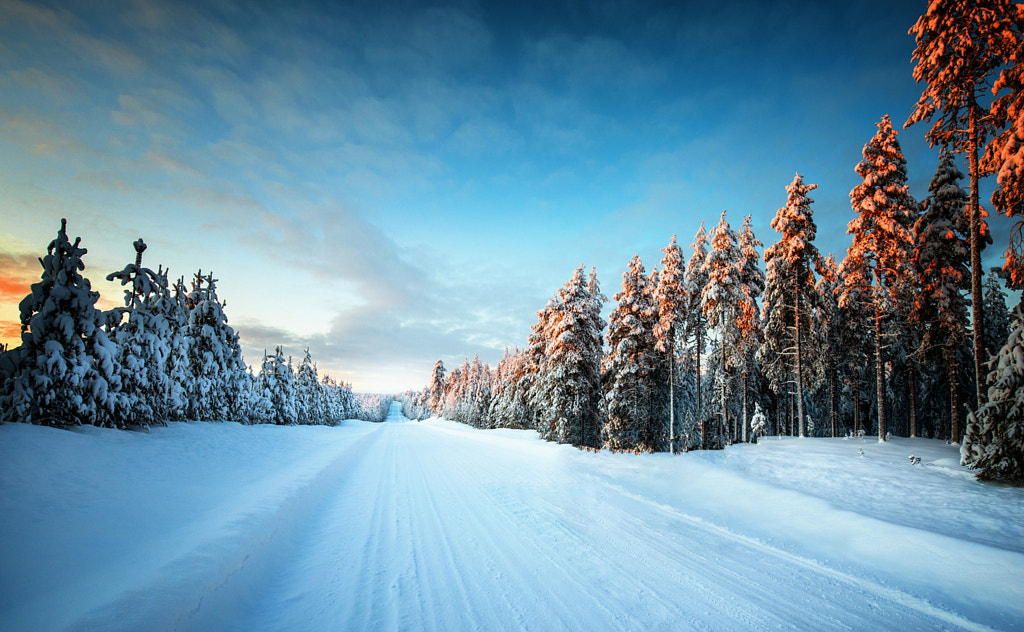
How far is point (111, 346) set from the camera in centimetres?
1195

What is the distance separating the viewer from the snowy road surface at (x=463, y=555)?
4.29 meters

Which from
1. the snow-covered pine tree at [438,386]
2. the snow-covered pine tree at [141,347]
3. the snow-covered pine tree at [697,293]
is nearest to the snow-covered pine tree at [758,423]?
the snow-covered pine tree at [697,293]

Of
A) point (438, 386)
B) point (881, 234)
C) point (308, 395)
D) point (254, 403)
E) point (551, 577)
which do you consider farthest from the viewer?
point (438, 386)

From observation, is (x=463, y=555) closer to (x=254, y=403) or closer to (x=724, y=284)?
(x=724, y=284)

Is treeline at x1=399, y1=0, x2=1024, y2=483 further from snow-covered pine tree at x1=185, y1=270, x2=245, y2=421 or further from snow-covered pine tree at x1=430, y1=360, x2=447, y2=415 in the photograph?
snow-covered pine tree at x1=430, y1=360, x2=447, y2=415

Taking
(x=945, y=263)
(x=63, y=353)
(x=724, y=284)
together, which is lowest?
(x=63, y=353)

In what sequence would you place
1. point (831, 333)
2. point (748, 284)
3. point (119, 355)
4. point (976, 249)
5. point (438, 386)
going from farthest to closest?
point (438, 386)
point (831, 333)
point (748, 284)
point (119, 355)
point (976, 249)

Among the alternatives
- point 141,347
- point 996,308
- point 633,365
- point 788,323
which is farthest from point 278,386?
point 996,308

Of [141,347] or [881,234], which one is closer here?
[141,347]

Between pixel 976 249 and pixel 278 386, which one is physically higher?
pixel 976 249

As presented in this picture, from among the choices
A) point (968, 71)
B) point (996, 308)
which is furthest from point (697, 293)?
point (996, 308)

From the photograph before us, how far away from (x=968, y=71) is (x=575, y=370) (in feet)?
62.2

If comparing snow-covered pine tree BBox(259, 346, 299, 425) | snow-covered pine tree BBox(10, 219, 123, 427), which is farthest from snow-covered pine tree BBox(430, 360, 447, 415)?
snow-covered pine tree BBox(10, 219, 123, 427)

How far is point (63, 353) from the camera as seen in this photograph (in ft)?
35.2
